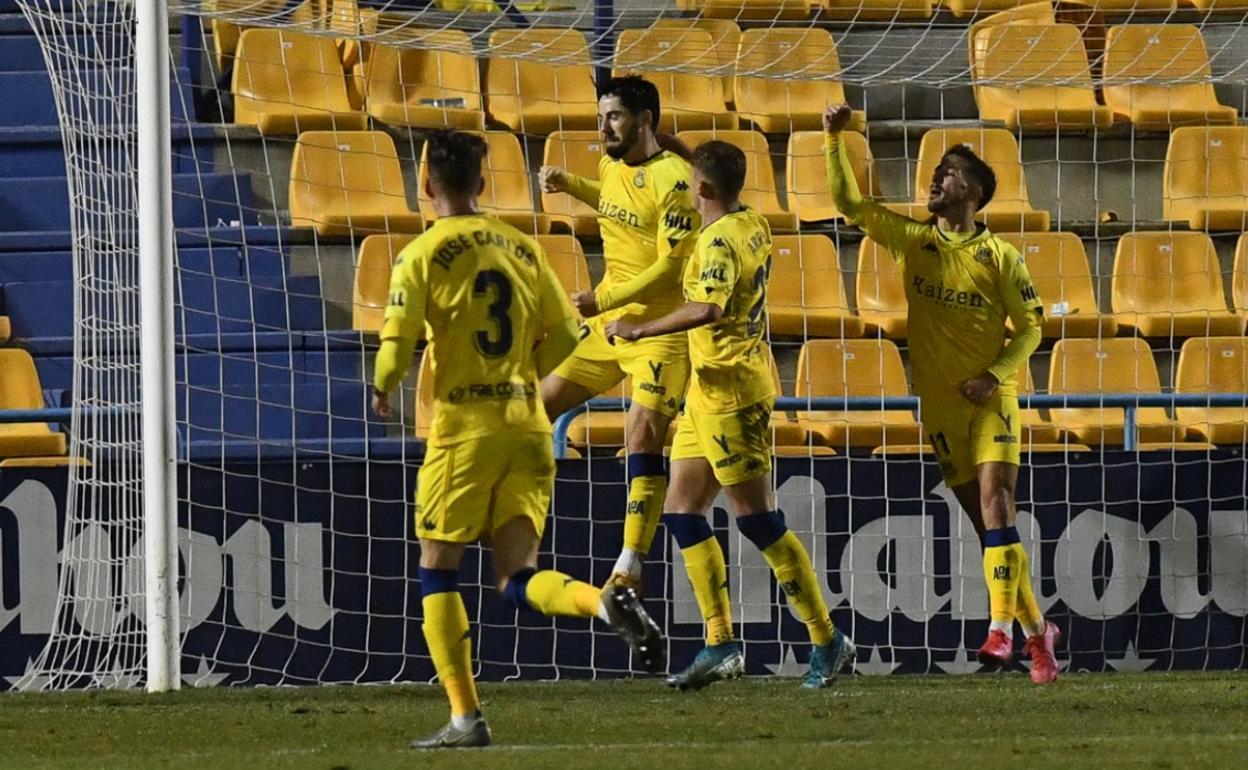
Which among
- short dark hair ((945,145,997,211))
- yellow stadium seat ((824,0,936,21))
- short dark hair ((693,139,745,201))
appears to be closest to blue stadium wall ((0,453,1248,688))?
short dark hair ((945,145,997,211))

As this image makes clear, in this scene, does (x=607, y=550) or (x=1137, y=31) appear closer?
(x=607, y=550)

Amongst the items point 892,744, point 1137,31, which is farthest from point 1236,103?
point 892,744

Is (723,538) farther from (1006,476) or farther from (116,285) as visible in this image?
(116,285)

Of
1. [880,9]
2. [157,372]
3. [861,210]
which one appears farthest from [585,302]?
[880,9]

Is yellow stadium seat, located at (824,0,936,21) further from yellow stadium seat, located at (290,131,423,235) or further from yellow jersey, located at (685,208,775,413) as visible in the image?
yellow jersey, located at (685,208,775,413)

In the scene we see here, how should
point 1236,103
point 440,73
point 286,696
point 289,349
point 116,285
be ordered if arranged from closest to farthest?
1. point 286,696
2. point 116,285
3. point 289,349
4. point 440,73
5. point 1236,103

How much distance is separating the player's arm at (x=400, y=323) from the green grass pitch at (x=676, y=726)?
3.11 feet

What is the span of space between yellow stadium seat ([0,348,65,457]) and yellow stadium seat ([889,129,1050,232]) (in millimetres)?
4317

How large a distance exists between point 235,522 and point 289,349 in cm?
137

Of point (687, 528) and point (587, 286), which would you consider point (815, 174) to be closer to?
point (587, 286)

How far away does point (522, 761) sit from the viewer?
5.33 m

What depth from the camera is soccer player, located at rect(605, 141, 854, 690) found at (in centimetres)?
732

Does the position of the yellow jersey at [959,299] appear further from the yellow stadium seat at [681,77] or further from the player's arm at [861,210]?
the yellow stadium seat at [681,77]

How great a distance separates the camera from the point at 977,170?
7898 mm
